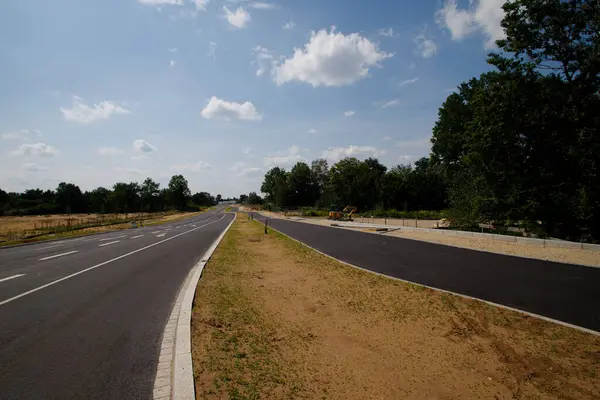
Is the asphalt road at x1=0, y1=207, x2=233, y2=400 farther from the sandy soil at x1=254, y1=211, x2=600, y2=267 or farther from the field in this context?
the field

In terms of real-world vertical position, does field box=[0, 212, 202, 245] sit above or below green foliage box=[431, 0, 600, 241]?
below

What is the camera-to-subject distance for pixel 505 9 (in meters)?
23.0

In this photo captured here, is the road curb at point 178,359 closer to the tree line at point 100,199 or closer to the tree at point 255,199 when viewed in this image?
the tree line at point 100,199

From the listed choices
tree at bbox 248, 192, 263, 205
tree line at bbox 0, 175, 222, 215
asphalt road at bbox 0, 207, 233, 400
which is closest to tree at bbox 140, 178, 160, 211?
tree line at bbox 0, 175, 222, 215

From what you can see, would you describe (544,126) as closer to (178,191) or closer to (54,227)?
(54,227)

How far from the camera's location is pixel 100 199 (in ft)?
404

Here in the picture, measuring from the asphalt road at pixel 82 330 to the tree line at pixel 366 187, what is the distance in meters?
53.3

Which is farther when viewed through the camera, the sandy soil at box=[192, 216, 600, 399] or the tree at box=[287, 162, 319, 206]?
the tree at box=[287, 162, 319, 206]

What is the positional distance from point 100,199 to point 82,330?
458ft

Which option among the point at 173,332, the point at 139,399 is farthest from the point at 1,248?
the point at 139,399

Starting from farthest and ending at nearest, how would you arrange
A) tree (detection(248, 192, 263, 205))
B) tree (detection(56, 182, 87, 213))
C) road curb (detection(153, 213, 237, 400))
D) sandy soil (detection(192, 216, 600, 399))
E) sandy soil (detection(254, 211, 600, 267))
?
tree (detection(248, 192, 263, 205)) < tree (detection(56, 182, 87, 213)) < sandy soil (detection(254, 211, 600, 267)) < sandy soil (detection(192, 216, 600, 399)) < road curb (detection(153, 213, 237, 400))

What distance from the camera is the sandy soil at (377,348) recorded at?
171 inches

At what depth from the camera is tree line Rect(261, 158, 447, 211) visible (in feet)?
212

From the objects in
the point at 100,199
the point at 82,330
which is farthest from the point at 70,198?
the point at 82,330
